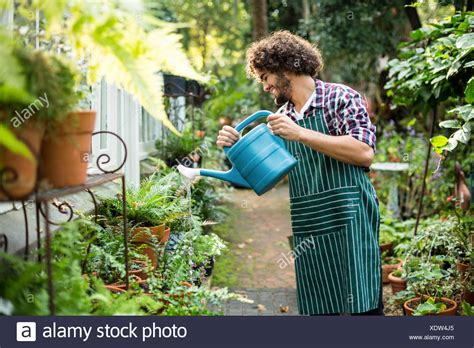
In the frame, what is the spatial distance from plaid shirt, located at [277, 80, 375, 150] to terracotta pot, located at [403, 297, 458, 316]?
1.35 meters

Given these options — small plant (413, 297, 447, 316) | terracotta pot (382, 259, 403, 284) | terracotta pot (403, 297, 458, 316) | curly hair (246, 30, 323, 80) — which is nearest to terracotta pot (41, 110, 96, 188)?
curly hair (246, 30, 323, 80)

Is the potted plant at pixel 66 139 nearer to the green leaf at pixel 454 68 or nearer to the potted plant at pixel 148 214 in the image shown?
the potted plant at pixel 148 214

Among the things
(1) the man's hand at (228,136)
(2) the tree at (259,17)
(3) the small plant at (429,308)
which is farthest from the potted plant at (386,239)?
(2) the tree at (259,17)

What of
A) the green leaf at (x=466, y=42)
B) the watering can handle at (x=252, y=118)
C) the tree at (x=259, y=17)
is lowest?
the watering can handle at (x=252, y=118)

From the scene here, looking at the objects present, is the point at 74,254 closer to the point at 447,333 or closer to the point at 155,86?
the point at 155,86

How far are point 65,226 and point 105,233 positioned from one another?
1142mm

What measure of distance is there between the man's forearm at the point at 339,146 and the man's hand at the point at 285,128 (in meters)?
0.02

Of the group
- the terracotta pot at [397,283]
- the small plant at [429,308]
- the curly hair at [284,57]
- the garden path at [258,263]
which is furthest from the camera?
the garden path at [258,263]

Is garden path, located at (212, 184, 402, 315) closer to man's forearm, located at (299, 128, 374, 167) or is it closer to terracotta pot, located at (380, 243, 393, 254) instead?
terracotta pot, located at (380, 243, 393, 254)

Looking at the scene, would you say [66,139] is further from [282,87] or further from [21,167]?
[282,87]

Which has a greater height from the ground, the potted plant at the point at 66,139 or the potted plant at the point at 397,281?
the potted plant at the point at 66,139

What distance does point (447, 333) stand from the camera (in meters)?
1.88

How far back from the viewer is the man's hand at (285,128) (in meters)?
2.30

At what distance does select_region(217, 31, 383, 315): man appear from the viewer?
248cm
